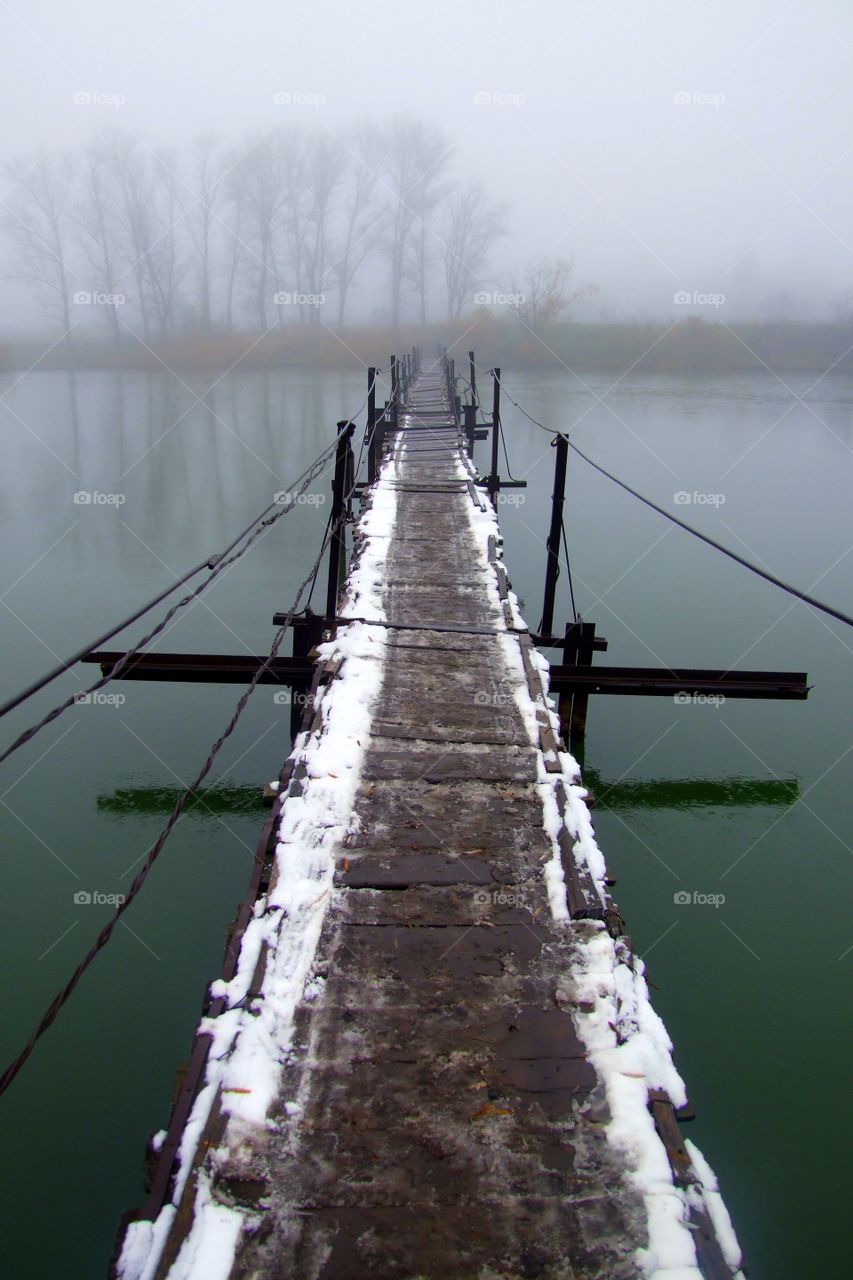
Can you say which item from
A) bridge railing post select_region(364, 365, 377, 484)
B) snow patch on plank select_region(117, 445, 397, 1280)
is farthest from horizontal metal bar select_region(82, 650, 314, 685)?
bridge railing post select_region(364, 365, 377, 484)

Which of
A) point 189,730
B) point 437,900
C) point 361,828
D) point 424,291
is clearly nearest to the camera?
point 437,900

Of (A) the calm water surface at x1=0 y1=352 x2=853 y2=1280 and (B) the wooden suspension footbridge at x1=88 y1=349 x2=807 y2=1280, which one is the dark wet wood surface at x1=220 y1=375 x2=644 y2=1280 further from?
(A) the calm water surface at x1=0 y1=352 x2=853 y2=1280

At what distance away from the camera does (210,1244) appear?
194cm

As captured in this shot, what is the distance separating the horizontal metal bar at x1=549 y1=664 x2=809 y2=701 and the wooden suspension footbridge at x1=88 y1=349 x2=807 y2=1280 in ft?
5.92

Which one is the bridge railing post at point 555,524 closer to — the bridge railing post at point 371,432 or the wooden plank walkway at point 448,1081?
the bridge railing post at point 371,432

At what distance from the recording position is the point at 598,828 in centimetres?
600

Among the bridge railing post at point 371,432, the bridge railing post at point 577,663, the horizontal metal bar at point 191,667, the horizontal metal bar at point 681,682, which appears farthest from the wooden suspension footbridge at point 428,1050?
the bridge railing post at point 371,432

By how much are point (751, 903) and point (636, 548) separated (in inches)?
317

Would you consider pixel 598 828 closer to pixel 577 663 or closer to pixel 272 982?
pixel 577 663

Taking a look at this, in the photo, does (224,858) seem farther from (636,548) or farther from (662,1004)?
(636,548)

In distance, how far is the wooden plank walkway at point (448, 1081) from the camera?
1974mm

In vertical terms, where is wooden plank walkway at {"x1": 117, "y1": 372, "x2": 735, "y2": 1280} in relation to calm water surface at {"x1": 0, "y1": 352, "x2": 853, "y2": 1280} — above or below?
above

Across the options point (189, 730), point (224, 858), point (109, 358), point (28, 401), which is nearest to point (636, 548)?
point (189, 730)

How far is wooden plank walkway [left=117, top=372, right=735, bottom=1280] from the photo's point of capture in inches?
77.7
